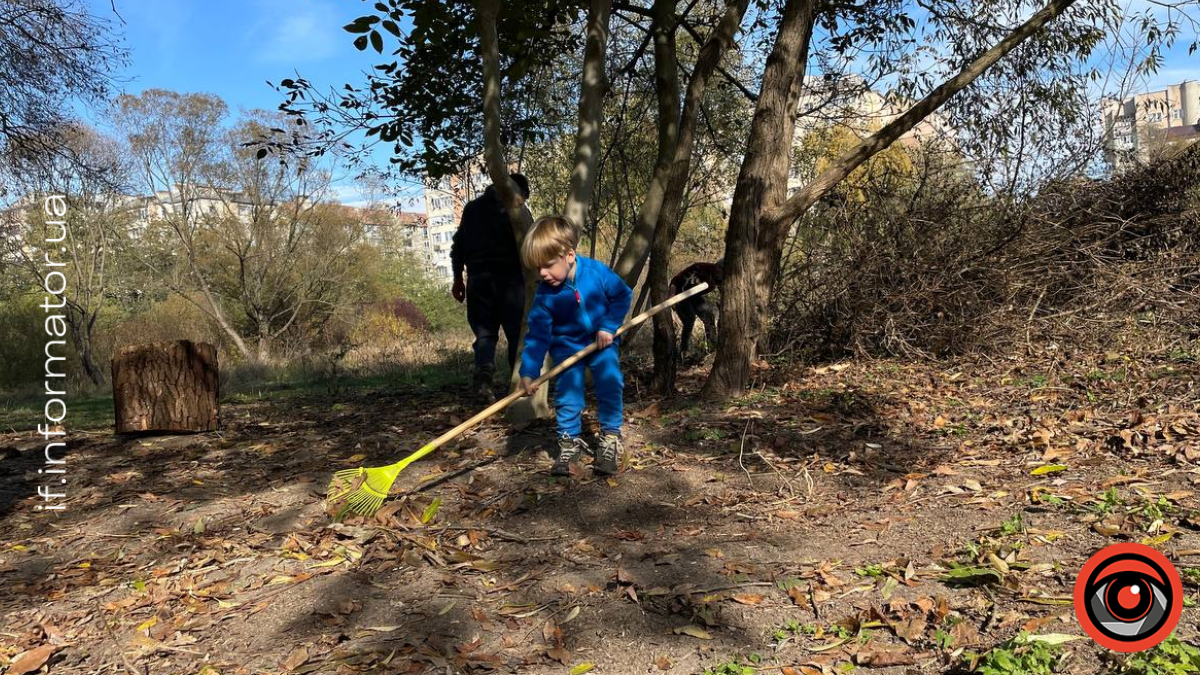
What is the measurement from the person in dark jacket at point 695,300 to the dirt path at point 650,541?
10.5ft

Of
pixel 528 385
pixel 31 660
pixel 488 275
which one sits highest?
pixel 488 275

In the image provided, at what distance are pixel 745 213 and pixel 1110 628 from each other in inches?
152

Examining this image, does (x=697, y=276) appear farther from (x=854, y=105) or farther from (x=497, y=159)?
(x=497, y=159)

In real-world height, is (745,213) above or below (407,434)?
above

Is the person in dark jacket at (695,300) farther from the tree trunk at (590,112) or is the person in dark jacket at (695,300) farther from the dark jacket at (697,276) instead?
the tree trunk at (590,112)

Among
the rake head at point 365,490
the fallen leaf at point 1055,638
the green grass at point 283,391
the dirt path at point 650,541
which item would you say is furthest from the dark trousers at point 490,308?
the fallen leaf at point 1055,638

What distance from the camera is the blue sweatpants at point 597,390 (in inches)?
167

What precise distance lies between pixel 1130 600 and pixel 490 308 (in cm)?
505

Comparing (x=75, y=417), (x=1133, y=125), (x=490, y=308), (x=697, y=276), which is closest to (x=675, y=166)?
(x=490, y=308)

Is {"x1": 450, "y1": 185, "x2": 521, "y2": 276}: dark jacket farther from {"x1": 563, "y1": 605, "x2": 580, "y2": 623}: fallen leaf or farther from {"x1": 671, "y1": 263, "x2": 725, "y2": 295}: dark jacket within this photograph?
{"x1": 563, "y1": 605, "x2": 580, "y2": 623}: fallen leaf

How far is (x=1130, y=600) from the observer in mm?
2324

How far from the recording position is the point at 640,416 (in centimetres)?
547

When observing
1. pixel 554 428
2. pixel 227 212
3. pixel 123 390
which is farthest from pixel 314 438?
pixel 227 212

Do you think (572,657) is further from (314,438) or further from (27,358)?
(27,358)
